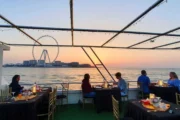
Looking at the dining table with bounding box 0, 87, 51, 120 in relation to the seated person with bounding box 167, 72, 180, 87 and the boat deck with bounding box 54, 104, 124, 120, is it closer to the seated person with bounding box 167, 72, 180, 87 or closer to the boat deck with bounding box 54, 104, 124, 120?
the boat deck with bounding box 54, 104, 124, 120

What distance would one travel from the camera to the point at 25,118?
3.07m

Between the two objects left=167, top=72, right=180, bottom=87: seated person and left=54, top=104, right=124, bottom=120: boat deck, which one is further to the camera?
left=167, top=72, right=180, bottom=87: seated person

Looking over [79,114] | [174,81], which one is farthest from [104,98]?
[174,81]

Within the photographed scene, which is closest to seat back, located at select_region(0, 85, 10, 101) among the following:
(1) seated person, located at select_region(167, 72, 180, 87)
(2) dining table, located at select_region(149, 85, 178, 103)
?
(2) dining table, located at select_region(149, 85, 178, 103)

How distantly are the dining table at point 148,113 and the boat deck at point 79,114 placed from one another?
127 cm

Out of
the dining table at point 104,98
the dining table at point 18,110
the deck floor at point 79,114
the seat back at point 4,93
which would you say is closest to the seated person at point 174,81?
the dining table at point 104,98

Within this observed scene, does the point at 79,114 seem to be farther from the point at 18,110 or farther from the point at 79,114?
the point at 18,110

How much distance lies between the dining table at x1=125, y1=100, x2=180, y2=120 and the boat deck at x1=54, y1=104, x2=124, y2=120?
1.27m

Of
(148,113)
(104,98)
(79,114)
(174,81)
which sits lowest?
(79,114)

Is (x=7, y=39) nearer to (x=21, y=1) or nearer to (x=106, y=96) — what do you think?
(x=21, y=1)

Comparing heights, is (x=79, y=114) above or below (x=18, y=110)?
below

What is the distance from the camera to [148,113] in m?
2.39

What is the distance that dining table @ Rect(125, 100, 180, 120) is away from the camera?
223cm

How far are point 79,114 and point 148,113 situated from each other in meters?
2.46
